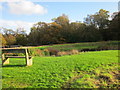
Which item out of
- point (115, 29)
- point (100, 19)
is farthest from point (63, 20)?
point (115, 29)

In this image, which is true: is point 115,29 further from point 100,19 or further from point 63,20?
point 63,20

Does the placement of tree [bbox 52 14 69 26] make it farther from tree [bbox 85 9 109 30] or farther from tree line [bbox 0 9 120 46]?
tree [bbox 85 9 109 30]

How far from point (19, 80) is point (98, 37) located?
104ft

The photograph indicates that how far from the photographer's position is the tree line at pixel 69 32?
3319cm

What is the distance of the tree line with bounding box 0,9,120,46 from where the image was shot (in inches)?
1307

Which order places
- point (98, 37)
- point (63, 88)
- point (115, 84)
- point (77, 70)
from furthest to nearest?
point (98, 37), point (77, 70), point (115, 84), point (63, 88)

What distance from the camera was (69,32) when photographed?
36344 millimetres

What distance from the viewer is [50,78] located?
396 cm

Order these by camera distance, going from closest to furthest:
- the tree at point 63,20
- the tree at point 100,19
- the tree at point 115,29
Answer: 1. the tree at point 115,29
2. the tree at point 100,19
3. the tree at point 63,20

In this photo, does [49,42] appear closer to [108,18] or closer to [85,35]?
[85,35]

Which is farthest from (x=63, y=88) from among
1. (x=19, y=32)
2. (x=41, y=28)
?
(x=19, y=32)

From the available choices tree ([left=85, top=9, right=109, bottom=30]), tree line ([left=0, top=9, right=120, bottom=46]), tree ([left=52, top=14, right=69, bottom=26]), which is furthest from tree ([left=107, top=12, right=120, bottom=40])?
tree ([left=52, top=14, right=69, bottom=26])

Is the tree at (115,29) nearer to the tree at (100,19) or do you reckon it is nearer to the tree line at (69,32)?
the tree line at (69,32)

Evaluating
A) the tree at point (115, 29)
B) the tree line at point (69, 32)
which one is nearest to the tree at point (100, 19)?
the tree line at point (69, 32)
